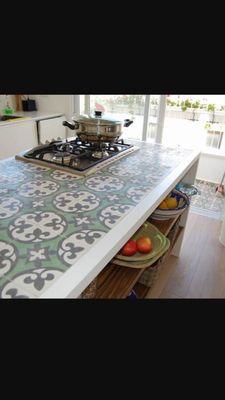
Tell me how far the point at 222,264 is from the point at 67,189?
5.23 ft

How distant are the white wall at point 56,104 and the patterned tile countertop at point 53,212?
2.15 metres

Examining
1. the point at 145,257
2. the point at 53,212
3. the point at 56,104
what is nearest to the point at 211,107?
the point at 56,104

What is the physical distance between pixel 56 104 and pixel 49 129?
454 mm

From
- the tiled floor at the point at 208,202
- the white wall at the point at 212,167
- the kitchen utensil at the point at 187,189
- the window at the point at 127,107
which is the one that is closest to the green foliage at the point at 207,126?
the white wall at the point at 212,167

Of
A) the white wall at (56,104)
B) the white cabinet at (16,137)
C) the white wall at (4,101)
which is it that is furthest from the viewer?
the white wall at (56,104)

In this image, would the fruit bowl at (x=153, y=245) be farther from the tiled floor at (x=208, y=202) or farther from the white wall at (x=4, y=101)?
the white wall at (x=4, y=101)

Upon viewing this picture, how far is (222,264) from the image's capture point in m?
2.21

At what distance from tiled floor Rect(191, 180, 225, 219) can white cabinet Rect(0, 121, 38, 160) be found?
1.81 metres

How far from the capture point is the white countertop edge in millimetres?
605

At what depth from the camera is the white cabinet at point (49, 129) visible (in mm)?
3043

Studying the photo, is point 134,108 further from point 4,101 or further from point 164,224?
point 164,224
